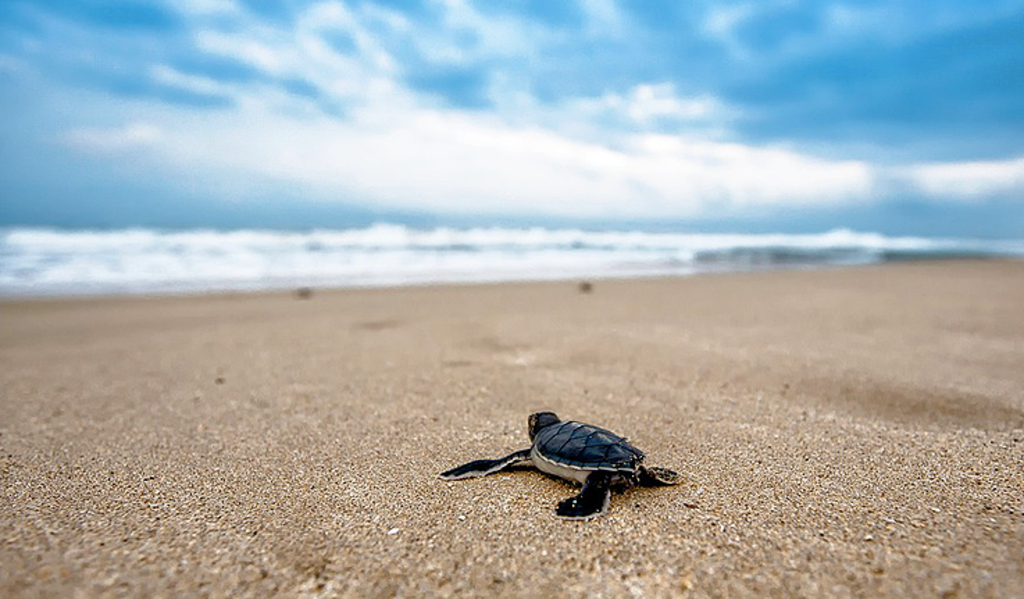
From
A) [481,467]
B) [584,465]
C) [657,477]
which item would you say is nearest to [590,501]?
[584,465]

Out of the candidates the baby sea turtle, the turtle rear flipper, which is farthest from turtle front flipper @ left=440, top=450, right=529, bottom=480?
the turtle rear flipper

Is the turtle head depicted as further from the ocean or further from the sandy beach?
the ocean

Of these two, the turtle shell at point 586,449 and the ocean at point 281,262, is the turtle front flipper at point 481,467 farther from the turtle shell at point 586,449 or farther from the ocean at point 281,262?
the ocean at point 281,262

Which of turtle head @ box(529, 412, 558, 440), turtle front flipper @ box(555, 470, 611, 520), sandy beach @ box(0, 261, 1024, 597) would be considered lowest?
sandy beach @ box(0, 261, 1024, 597)

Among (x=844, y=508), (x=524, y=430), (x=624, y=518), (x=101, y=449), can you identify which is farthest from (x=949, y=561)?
(x=101, y=449)

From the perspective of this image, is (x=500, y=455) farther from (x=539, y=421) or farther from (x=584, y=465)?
(x=584, y=465)
